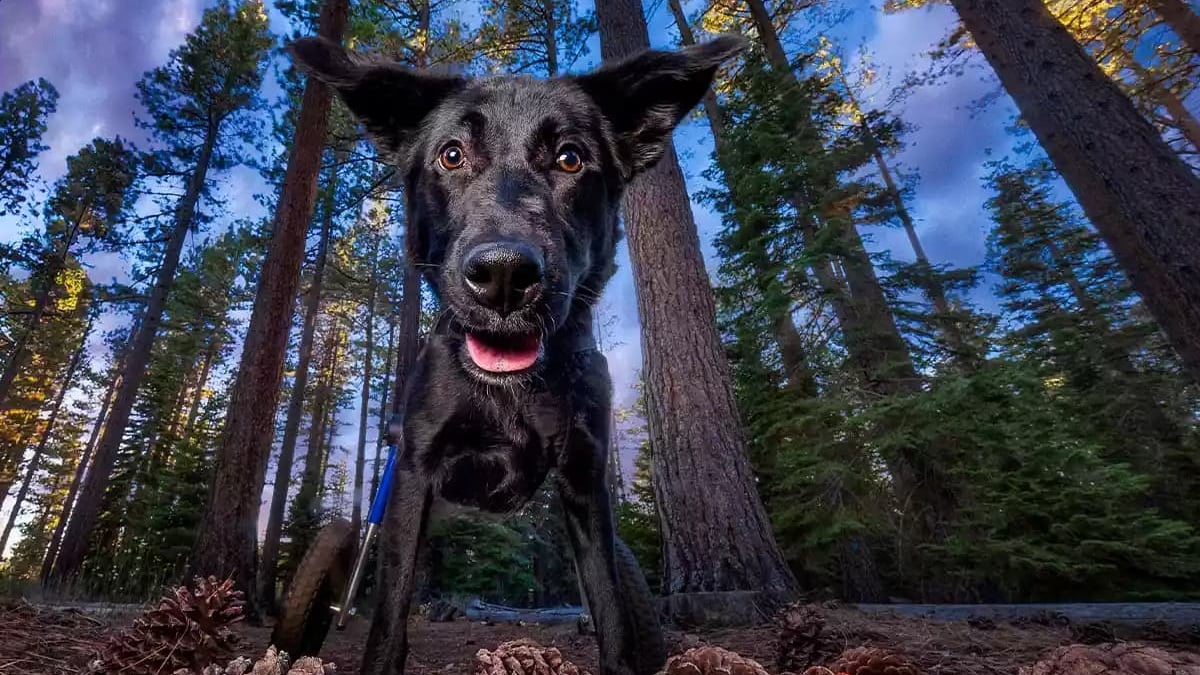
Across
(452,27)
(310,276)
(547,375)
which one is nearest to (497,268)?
(547,375)

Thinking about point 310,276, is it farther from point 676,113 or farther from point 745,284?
point 676,113

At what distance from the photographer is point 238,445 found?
22.0 feet

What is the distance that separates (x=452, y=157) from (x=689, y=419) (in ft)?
12.0

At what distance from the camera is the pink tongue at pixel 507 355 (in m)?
1.84

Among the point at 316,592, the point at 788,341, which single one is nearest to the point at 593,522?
the point at 316,592

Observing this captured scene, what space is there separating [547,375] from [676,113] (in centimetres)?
152

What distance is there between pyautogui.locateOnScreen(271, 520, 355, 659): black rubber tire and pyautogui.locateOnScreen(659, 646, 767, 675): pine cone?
1579 millimetres

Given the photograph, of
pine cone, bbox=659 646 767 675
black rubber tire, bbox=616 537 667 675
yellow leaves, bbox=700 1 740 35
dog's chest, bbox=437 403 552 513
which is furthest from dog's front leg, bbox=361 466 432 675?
yellow leaves, bbox=700 1 740 35

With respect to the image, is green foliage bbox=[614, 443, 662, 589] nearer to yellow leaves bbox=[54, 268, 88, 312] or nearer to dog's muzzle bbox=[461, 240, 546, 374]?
dog's muzzle bbox=[461, 240, 546, 374]

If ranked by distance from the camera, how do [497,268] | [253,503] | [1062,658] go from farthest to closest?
[253,503] → [497,268] → [1062,658]

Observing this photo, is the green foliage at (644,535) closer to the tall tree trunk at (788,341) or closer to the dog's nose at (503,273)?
the tall tree trunk at (788,341)

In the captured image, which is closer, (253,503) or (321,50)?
(321,50)

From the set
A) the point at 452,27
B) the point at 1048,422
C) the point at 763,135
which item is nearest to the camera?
the point at 1048,422

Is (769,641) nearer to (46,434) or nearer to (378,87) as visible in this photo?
(378,87)
